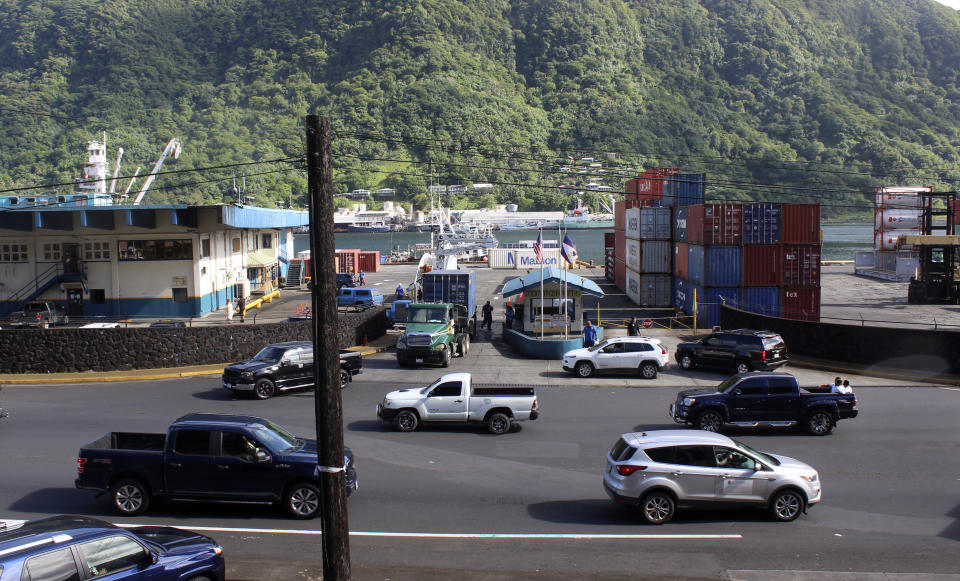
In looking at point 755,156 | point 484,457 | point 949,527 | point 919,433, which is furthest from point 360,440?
point 755,156

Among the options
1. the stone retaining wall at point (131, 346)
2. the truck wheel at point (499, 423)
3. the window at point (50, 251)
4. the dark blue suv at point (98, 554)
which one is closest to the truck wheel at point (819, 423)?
the truck wheel at point (499, 423)

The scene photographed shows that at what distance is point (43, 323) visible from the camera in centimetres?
3356

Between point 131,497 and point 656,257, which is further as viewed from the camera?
point 656,257

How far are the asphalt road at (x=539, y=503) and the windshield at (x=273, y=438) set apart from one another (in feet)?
3.74

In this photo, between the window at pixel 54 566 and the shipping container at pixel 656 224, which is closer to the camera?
the window at pixel 54 566

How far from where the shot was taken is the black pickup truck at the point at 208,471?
12.1m

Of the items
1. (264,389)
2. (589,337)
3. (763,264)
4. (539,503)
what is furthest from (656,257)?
(539,503)

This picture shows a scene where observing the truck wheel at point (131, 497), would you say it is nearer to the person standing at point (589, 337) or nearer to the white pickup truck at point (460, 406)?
the white pickup truck at point (460, 406)

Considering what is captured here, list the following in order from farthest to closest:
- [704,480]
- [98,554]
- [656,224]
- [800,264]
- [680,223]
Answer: [656,224] → [680,223] → [800,264] → [704,480] → [98,554]

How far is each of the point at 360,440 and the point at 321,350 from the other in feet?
33.8

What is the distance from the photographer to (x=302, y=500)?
12.2m

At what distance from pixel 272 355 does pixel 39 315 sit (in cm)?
1887

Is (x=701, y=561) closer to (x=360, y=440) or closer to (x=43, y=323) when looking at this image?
(x=360, y=440)

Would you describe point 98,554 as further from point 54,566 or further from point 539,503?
point 539,503
